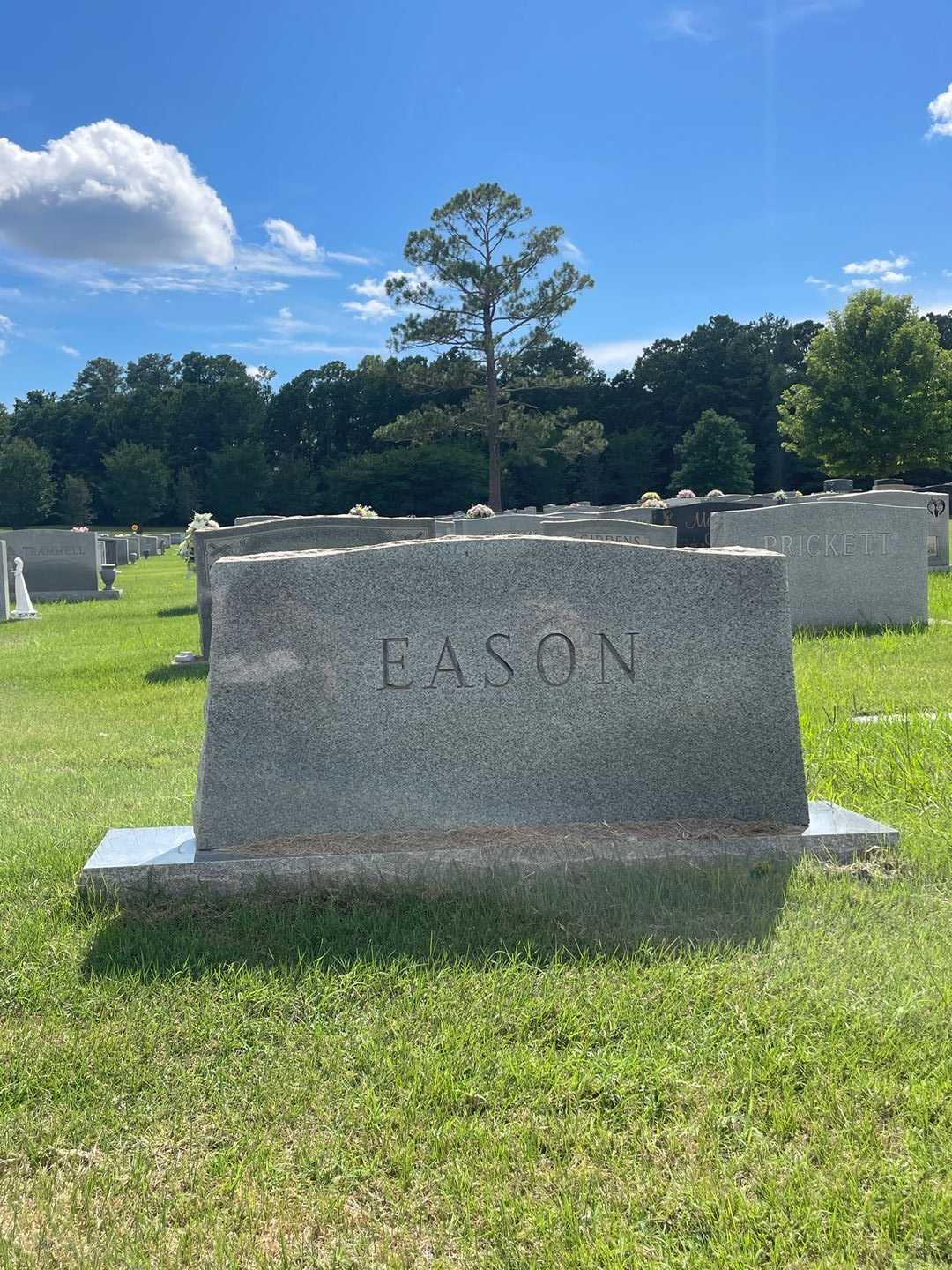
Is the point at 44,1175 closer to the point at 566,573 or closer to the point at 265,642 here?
the point at 265,642

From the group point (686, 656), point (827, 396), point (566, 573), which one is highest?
point (827, 396)

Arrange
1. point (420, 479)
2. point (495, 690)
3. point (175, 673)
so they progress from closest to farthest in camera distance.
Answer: point (495, 690) < point (175, 673) < point (420, 479)


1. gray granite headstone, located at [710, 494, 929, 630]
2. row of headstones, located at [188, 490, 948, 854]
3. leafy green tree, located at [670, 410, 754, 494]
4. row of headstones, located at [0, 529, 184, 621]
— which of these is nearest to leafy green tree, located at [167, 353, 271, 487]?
leafy green tree, located at [670, 410, 754, 494]

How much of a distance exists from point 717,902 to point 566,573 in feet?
3.85

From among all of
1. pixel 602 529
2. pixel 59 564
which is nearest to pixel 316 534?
pixel 602 529

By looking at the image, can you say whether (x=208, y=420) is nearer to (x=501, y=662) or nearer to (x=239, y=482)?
(x=239, y=482)

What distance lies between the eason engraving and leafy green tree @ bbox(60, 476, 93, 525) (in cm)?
6457

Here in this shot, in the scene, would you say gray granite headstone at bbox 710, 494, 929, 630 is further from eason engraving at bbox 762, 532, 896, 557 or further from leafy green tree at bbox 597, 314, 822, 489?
leafy green tree at bbox 597, 314, 822, 489

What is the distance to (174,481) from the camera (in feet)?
240

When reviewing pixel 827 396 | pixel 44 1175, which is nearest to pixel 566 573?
pixel 44 1175

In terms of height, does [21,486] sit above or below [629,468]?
above

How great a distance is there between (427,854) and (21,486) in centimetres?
7080

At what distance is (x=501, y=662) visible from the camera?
11.7 feet

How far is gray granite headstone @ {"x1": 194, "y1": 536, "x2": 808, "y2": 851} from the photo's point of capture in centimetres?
→ 348
